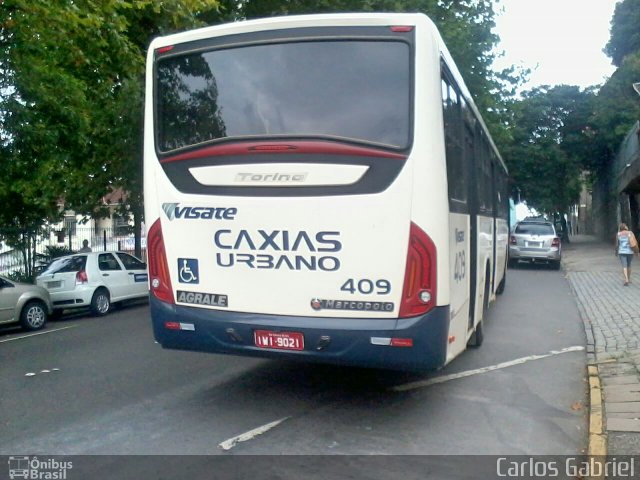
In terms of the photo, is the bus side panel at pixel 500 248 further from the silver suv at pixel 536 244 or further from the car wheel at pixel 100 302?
the silver suv at pixel 536 244

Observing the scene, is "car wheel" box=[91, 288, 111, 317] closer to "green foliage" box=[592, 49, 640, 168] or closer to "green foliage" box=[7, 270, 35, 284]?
"green foliage" box=[7, 270, 35, 284]

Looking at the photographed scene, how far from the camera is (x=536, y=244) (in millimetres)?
27344

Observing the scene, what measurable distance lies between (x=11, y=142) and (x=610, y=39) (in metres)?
42.5

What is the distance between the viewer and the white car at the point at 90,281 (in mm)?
16734

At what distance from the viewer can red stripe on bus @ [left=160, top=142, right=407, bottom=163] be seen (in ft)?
20.7

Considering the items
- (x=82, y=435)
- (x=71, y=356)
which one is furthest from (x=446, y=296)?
(x=71, y=356)

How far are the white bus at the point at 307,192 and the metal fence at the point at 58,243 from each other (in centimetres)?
1413

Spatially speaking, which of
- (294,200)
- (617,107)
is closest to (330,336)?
(294,200)

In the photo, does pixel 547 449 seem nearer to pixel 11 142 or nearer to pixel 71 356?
pixel 71 356

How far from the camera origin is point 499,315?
14.6 metres

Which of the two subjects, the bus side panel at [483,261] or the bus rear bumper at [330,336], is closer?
the bus rear bumper at [330,336]

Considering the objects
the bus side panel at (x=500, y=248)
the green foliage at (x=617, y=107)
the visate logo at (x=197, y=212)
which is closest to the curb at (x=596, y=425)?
the visate logo at (x=197, y=212)

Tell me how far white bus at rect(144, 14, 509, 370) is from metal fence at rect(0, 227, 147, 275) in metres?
14.1

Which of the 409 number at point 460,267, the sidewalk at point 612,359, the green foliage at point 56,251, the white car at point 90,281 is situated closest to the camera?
the sidewalk at point 612,359
